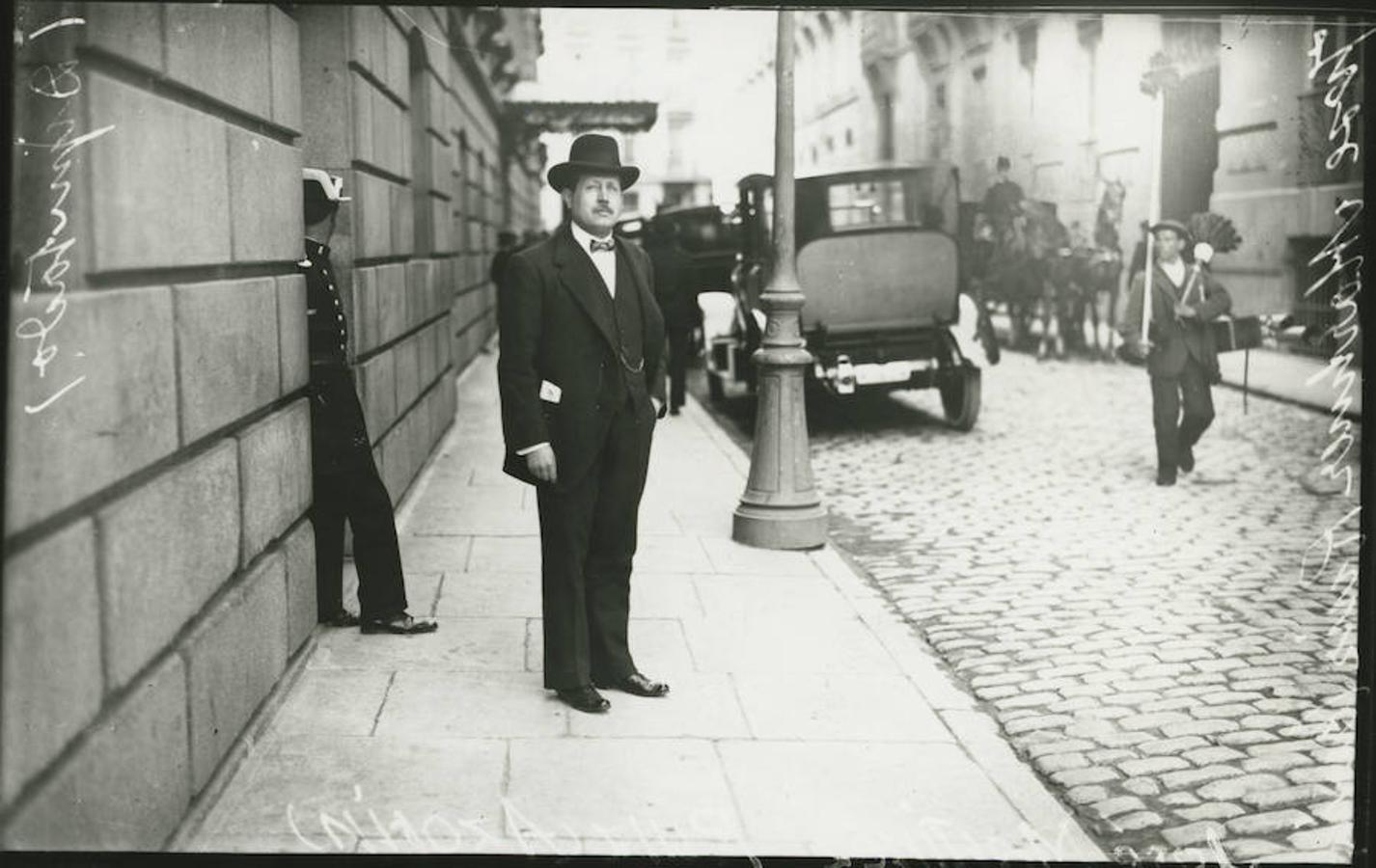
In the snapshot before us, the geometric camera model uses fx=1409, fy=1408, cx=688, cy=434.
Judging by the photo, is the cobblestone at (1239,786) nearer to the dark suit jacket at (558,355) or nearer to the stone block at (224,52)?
the dark suit jacket at (558,355)

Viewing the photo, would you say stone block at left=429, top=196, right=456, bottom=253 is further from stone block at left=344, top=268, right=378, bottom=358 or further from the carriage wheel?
the carriage wheel

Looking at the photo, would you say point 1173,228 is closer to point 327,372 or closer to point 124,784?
point 327,372

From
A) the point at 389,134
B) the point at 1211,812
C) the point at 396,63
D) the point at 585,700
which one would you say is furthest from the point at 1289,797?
the point at 396,63

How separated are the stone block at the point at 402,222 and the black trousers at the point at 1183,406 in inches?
177

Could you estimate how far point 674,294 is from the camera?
43.2ft

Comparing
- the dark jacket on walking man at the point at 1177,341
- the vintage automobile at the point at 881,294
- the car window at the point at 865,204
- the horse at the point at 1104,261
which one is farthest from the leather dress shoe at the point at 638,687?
the car window at the point at 865,204

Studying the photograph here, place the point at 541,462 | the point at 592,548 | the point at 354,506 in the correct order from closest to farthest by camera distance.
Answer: the point at 541,462 < the point at 592,548 < the point at 354,506

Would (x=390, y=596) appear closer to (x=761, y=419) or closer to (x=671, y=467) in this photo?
(x=761, y=419)

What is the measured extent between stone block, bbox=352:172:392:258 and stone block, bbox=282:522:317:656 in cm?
192

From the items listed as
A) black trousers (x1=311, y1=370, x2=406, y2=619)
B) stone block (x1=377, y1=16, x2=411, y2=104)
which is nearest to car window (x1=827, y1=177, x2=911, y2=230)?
stone block (x1=377, y1=16, x2=411, y2=104)

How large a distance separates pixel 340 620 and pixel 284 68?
2.21m

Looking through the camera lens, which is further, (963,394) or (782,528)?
(963,394)

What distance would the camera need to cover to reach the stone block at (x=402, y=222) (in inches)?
314

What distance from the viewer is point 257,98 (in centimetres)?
473
